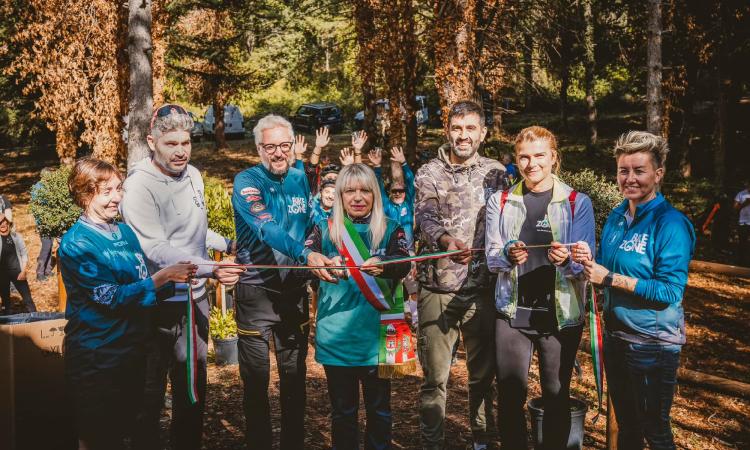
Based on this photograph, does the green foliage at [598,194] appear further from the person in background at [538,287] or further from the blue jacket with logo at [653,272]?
the blue jacket with logo at [653,272]

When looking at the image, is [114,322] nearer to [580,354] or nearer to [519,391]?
[519,391]

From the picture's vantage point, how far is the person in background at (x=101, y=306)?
11.1 feet

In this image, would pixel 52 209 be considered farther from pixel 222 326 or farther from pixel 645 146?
pixel 645 146

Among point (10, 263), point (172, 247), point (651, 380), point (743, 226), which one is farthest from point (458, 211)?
point (743, 226)

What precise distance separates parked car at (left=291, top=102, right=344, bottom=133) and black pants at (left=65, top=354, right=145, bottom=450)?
28.4 metres

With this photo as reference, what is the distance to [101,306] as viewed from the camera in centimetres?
341

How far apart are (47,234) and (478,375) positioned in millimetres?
10398

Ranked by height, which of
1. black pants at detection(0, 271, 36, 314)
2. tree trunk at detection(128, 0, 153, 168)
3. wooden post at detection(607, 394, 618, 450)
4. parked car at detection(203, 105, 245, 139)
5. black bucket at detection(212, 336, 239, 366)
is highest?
parked car at detection(203, 105, 245, 139)

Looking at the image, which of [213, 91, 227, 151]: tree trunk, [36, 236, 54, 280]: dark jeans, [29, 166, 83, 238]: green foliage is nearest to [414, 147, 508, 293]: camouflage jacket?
[29, 166, 83, 238]: green foliage

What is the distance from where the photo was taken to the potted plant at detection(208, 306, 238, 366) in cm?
733

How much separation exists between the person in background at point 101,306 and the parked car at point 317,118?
28.2 meters

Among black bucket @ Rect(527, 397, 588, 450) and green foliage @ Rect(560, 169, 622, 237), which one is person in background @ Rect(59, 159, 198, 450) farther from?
green foliage @ Rect(560, 169, 622, 237)

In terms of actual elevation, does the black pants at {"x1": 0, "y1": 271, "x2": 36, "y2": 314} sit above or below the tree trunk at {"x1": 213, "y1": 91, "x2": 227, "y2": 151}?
below

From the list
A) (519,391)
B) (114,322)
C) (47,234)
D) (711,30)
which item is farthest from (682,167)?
(114,322)
